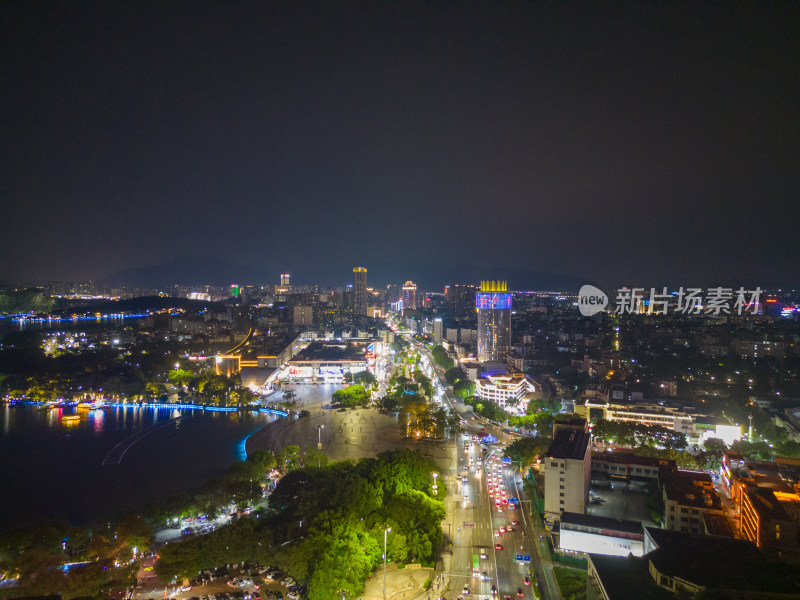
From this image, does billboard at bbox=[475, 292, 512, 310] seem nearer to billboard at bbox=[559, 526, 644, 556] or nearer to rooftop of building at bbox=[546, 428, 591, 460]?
rooftop of building at bbox=[546, 428, 591, 460]

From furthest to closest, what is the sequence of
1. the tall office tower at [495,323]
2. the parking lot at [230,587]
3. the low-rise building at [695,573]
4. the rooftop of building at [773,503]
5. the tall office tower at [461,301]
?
1. the tall office tower at [461,301]
2. the tall office tower at [495,323]
3. the rooftop of building at [773,503]
4. the parking lot at [230,587]
5. the low-rise building at [695,573]

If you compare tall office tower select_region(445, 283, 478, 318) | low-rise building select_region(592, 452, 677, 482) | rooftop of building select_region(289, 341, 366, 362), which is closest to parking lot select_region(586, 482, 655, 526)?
low-rise building select_region(592, 452, 677, 482)

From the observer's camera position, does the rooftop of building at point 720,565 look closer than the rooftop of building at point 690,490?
Yes

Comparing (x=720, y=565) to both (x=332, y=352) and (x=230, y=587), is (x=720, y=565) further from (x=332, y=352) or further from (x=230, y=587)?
(x=332, y=352)

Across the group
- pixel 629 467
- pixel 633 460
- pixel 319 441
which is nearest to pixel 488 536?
pixel 629 467

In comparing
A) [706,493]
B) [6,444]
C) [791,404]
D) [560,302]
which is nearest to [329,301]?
[560,302]

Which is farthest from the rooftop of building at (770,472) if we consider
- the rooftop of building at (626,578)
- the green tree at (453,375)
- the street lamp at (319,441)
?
the green tree at (453,375)

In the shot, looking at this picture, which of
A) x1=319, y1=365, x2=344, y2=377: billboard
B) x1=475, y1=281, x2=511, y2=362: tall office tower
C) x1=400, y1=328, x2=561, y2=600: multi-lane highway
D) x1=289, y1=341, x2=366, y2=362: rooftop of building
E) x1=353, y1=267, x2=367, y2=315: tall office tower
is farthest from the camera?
x1=353, y1=267, x2=367, y2=315: tall office tower

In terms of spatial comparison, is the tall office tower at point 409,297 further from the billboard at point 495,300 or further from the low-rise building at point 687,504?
the low-rise building at point 687,504
